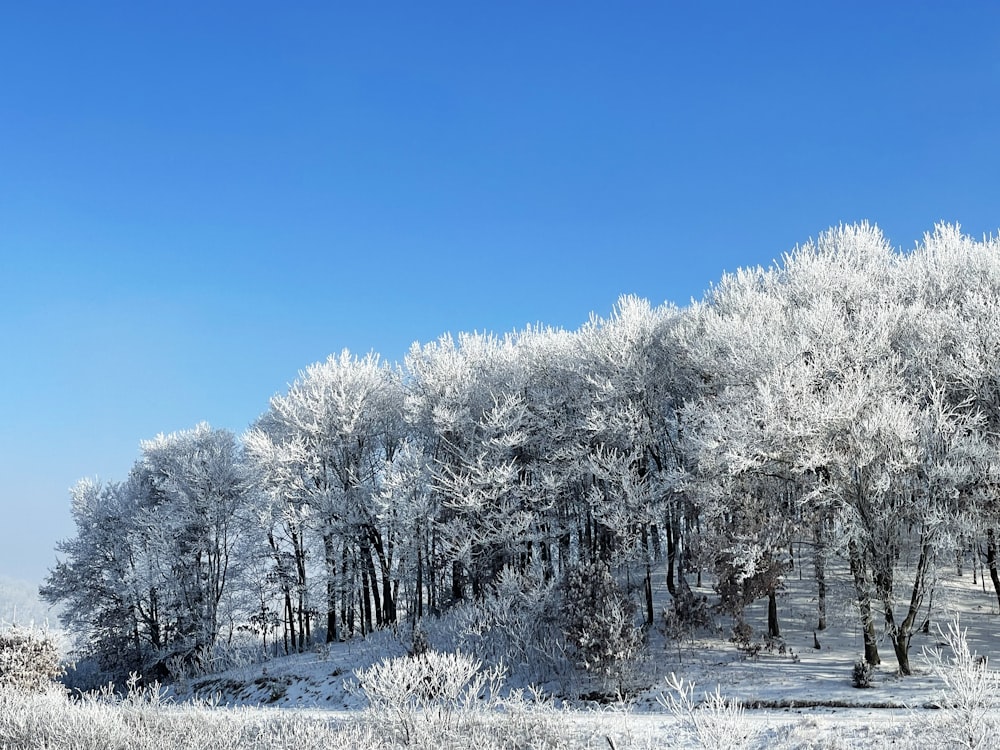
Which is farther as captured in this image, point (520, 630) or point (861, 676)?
point (520, 630)

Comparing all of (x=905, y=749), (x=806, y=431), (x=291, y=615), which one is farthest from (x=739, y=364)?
(x=291, y=615)

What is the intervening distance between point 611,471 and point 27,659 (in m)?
20.6

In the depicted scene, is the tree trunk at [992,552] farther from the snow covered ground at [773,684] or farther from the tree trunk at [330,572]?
the tree trunk at [330,572]

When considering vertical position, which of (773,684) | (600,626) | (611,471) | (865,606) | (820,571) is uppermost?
(611,471)

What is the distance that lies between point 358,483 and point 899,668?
2383 cm

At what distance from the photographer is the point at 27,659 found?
21.9 meters

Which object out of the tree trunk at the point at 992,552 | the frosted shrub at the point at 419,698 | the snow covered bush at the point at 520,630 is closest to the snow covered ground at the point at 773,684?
the snow covered bush at the point at 520,630

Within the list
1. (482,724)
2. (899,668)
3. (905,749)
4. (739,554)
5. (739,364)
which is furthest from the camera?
(739,364)

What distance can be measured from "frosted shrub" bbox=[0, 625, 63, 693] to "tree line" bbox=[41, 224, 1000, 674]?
41.8ft

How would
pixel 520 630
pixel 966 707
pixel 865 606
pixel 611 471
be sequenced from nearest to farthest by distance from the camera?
pixel 966 707 < pixel 865 606 < pixel 520 630 < pixel 611 471

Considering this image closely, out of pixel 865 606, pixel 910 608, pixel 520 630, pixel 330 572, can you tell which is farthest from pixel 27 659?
pixel 910 608

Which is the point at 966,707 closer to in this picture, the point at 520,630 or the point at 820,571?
the point at 820,571

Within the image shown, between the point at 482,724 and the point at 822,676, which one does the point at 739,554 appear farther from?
the point at 482,724

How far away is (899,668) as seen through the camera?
2083 centimetres
